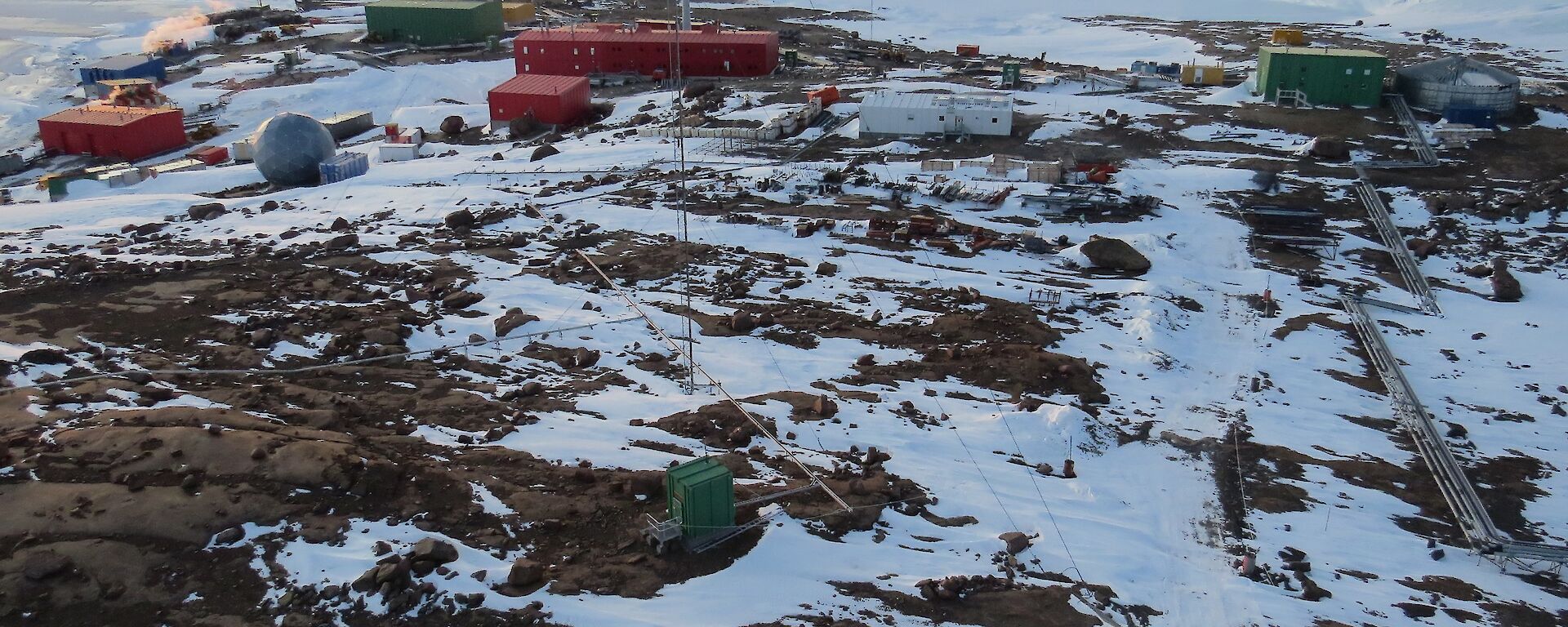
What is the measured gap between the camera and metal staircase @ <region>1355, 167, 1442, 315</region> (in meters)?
28.0

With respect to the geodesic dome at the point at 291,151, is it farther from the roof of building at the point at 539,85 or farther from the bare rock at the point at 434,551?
the bare rock at the point at 434,551

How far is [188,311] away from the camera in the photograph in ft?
77.2

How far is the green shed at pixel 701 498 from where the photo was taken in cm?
1517

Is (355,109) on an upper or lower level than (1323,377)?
upper

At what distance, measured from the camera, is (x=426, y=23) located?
69.9 metres

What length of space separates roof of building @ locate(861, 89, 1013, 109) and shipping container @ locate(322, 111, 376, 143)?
25.6m

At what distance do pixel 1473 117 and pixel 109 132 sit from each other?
59389mm

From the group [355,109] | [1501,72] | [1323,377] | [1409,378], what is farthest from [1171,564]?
[355,109]

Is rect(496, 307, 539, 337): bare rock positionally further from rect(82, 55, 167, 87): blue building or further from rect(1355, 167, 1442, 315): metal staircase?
rect(82, 55, 167, 87): blue building

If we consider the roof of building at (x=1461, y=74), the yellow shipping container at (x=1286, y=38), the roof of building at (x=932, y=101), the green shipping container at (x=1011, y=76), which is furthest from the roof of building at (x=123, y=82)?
the roof of building at (x=1461, y=74)

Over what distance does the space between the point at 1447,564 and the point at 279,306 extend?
937 inches

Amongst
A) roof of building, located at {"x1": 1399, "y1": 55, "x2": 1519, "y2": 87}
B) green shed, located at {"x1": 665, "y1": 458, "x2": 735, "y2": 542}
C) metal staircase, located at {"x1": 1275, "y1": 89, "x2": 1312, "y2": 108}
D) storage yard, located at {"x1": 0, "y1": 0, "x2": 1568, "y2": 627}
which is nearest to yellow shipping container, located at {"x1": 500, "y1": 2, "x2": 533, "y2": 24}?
storage yard, located at {"x1": 0, "y1": 0, "x2": 1568, "y2": 627}

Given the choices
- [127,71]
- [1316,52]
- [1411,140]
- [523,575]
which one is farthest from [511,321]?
[127,71]

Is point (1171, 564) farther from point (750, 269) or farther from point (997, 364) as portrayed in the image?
point (750, 269)
